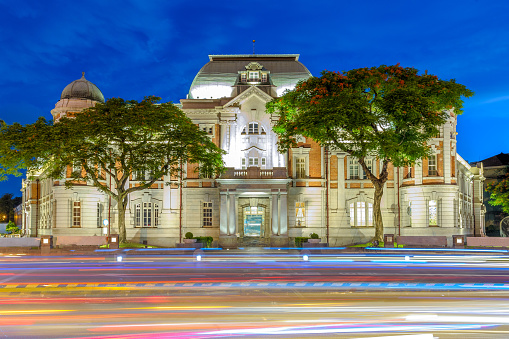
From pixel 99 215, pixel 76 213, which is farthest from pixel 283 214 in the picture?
pixel 76 213

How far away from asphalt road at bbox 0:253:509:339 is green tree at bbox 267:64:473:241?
13684 millimetres

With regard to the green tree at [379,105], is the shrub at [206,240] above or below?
below

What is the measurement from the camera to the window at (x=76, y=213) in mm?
49938

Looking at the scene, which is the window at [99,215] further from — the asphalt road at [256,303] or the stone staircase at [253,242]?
the asphalt road at [256,303]

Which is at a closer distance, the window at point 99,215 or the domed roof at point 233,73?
the window at point 99,215

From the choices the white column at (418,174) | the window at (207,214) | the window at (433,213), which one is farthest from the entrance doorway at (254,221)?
the window at (433,213)

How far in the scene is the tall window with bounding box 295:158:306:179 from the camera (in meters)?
50.9

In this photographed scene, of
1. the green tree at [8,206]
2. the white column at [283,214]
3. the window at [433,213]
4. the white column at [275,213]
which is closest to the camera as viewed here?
the white column at [283,214]

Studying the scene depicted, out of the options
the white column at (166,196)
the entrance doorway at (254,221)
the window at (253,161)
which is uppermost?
the window at (253,161)

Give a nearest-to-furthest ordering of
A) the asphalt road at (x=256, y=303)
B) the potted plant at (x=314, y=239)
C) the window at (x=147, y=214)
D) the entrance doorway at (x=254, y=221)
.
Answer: the asphalt road at (x=256, y=303) < the potted plant at (x=314, y=239) < the window at (x=147, y=214) < the entrance doorway at (x=254, y=221)

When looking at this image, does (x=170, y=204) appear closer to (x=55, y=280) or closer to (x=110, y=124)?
(x=110, y=124)

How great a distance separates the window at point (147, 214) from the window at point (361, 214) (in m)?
18.8

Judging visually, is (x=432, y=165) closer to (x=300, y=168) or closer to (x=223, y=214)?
(x=300, y=168)

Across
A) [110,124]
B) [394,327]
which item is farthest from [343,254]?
[394,327]
